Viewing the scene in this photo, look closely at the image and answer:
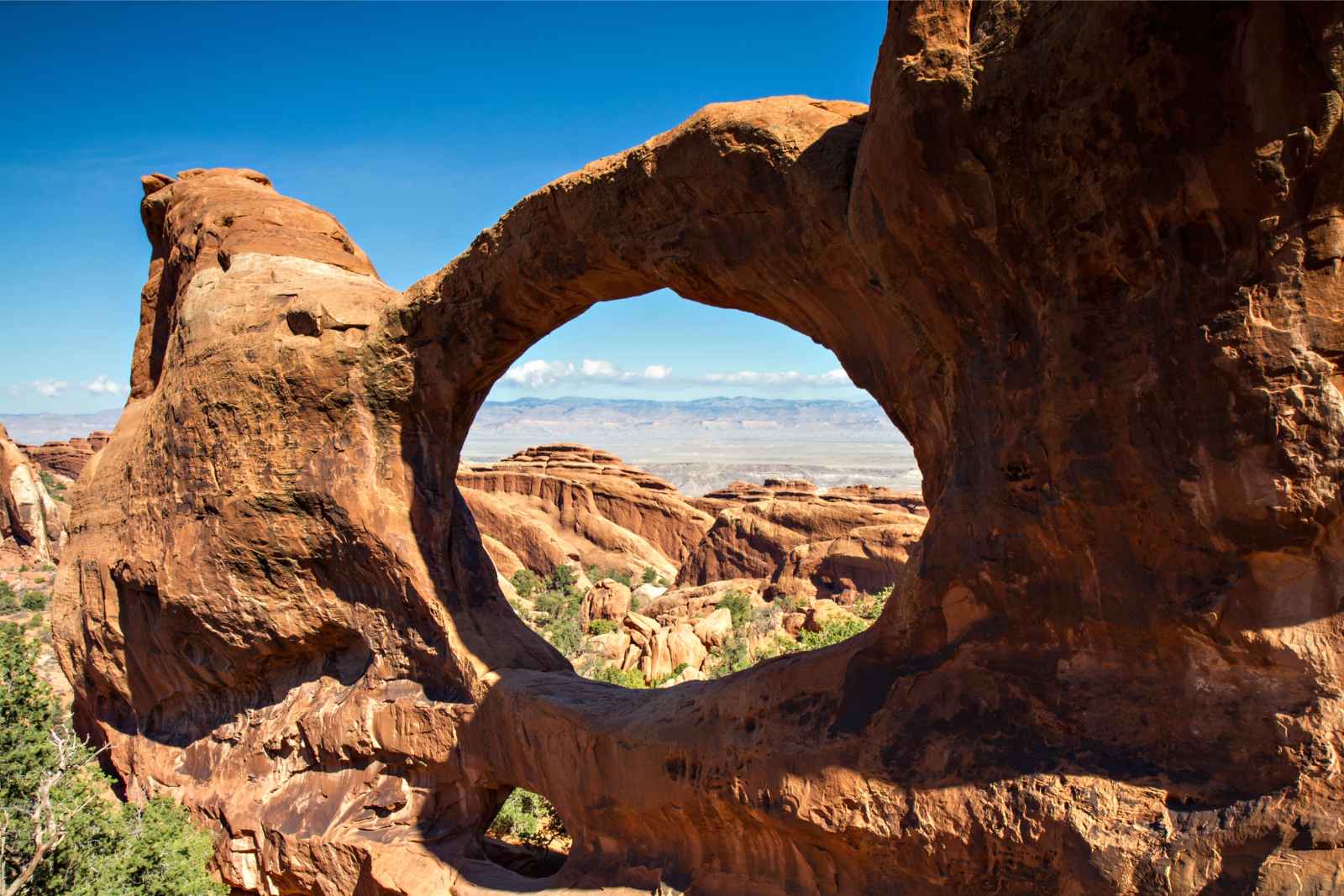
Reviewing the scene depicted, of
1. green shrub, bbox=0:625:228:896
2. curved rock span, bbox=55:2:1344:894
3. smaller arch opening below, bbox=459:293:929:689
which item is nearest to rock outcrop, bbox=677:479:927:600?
smaller arch opening below, bbox=459:293:929:689

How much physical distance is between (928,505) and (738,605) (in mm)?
18195

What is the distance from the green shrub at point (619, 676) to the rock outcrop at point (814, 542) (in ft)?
41.0

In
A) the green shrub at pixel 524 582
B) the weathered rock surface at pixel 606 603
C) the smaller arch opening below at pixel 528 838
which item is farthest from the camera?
the green shrub at pixel 524 582

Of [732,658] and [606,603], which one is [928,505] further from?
[606,603]

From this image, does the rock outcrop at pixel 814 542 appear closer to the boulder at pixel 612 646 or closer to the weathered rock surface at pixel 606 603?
the weathered rock surface at pixel 606 603

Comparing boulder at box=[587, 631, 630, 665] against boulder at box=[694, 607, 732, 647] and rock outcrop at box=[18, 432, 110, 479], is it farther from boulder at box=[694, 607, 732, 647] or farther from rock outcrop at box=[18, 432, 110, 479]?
rock outcrop at box=[18, 432, 110, 479]

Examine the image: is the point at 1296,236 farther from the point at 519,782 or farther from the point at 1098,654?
the point at 519,782

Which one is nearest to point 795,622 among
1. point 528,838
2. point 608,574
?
point 528,838

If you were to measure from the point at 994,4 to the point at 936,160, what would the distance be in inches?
26.6

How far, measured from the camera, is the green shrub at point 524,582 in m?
31.7

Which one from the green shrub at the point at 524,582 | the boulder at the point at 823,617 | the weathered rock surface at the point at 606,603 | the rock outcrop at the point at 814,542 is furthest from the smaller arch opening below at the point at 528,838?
the green shrub at the point at 524,582

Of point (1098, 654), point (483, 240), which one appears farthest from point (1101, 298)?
point (483, 240)

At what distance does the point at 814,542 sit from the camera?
3030 cm

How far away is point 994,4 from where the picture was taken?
3818 millimetres
